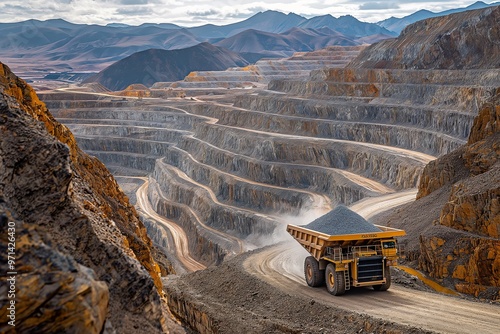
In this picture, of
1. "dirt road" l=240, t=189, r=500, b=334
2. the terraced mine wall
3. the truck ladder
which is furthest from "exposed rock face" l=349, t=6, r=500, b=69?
the truck ladder

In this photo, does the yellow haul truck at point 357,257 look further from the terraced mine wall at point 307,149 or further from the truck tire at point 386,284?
the terraced mine wall at point 307,149

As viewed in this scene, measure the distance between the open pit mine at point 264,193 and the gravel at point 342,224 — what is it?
2.05 m

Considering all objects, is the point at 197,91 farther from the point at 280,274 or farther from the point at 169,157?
the point at 280,274

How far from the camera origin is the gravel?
19938 mm

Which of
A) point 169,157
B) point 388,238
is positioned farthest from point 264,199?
point 388,238

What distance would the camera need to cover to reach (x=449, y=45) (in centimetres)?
8256

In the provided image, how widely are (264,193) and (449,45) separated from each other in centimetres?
3700

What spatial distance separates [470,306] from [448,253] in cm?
801

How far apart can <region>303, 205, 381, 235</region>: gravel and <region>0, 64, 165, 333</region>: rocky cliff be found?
8.14 metres

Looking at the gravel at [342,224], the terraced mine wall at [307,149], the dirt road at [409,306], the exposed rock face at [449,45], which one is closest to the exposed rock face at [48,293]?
the dirt road at [409,306]

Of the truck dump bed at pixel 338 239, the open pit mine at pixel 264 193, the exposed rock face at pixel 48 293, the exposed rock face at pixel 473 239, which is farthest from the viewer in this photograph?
the exposed rock face at pixel 473 239

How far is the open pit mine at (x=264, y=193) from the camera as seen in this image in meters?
11.5

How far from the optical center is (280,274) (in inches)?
942

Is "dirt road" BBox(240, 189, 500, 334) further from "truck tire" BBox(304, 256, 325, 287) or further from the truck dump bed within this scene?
the truck dump bed
